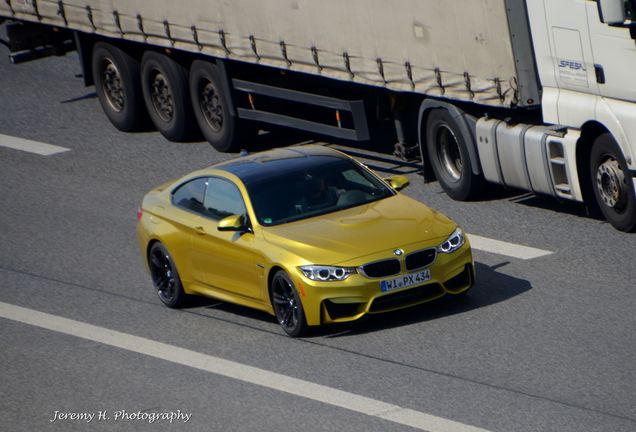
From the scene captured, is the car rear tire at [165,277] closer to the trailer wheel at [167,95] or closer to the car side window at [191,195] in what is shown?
the car side window at [191,195]

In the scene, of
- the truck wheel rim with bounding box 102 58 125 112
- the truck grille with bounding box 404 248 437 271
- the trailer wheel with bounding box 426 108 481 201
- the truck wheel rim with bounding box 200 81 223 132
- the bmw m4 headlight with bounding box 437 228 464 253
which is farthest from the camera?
the truck wheel rim with bounding box 102 58 125 112

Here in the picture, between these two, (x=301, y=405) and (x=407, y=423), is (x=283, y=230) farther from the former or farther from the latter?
(x=407, y=423)

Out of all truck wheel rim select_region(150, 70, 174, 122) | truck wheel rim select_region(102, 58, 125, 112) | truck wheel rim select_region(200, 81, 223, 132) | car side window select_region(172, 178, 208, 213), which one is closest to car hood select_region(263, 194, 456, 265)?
car side window select_region(172, 178, 208, 213)

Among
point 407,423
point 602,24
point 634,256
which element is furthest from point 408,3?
point 407,423

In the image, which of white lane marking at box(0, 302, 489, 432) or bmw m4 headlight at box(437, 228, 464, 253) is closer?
white lane marking at box(0, 302, 489, 432)

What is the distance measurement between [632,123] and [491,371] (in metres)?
3.89

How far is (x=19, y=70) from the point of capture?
25547 mm

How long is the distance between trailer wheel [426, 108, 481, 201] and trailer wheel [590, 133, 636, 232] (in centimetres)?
197

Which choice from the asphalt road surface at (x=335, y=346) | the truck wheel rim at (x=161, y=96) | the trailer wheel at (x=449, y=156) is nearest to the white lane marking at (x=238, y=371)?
the asphalt road surface at (x=335, y=346)

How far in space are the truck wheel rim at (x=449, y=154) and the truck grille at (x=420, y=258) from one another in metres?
4.52

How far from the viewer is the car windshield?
490 inches

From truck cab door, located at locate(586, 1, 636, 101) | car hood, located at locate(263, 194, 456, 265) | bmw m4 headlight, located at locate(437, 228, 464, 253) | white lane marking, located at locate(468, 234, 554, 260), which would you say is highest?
truck cab door, located at locate(586, 1, 636, 101)

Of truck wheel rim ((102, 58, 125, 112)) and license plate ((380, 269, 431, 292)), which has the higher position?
truck wheel rim ((102, 58, 125, 112))

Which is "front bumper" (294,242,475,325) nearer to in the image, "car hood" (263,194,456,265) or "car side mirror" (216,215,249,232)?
"car hood" (263,194,456,265)
